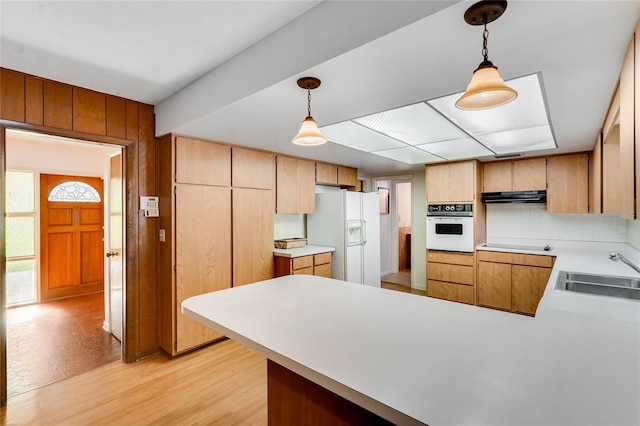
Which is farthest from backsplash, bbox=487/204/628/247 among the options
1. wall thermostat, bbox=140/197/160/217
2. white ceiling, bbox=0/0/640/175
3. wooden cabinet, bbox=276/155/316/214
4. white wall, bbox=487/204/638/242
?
wall thermostat, bbox=140/197/160/217

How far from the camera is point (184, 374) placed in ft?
8.80

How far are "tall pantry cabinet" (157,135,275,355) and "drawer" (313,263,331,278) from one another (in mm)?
751

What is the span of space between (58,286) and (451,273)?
622 centimetres

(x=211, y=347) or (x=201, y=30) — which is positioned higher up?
(x=201, y=30)

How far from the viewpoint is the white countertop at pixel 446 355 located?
2.55 ft

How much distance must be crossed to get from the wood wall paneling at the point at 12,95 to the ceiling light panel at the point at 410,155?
341 centimetres

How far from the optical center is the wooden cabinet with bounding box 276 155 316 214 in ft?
13.1

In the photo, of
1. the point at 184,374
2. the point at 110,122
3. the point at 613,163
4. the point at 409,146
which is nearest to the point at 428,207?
the point at 409,146

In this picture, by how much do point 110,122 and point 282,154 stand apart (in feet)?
6.16

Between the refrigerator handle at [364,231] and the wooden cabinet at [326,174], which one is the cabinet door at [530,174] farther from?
the wooden cabinet at [326,174]

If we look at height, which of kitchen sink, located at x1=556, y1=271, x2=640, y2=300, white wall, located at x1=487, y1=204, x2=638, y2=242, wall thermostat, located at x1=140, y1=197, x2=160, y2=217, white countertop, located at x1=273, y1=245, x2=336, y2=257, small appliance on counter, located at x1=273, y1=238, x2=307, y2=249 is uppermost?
wall thermostat, located at x1=140, y1=197, x2=160, y2=217

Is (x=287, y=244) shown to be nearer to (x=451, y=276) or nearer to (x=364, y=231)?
(x=364, y=231)

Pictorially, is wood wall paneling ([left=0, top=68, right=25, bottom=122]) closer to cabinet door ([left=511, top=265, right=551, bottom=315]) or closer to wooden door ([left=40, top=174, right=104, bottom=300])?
wooden door ([left=40, top=174, right=104, bottom=300])

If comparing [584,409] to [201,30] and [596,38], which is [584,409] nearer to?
[596,38]
